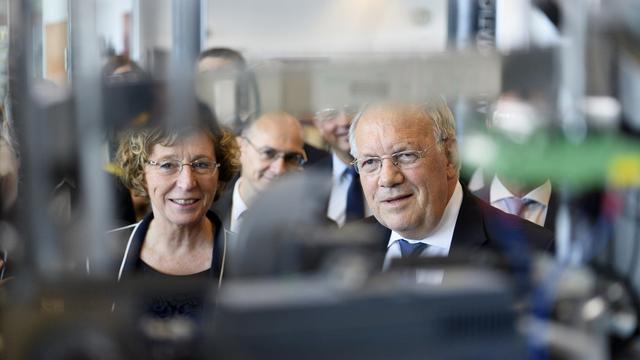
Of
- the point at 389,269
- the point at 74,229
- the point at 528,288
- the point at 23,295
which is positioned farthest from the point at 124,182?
the point at 528,288

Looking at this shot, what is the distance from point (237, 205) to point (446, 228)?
0.48 meters

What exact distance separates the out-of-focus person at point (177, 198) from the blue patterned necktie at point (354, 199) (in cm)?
26

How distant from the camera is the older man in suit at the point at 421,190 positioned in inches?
76.5

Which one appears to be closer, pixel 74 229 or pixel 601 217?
pixel 74 229

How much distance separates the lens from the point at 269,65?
1.82 meters

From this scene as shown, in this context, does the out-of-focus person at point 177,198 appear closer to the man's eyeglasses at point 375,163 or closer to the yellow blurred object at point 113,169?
the yellow blurred object at point 113,169

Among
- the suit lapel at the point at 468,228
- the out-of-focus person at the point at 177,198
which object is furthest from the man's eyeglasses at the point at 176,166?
the suit lapel at the point at 468,228

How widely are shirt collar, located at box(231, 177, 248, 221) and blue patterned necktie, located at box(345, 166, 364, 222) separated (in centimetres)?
23

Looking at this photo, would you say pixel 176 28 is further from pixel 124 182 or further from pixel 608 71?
pixel 608 71

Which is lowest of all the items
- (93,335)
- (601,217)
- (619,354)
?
(619,354)

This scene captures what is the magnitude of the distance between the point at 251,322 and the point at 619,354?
88 centimetres

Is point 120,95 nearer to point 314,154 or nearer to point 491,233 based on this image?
point 314,154

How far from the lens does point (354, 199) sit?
1960 mm

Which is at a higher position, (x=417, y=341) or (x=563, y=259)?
(x=563, y=259)
